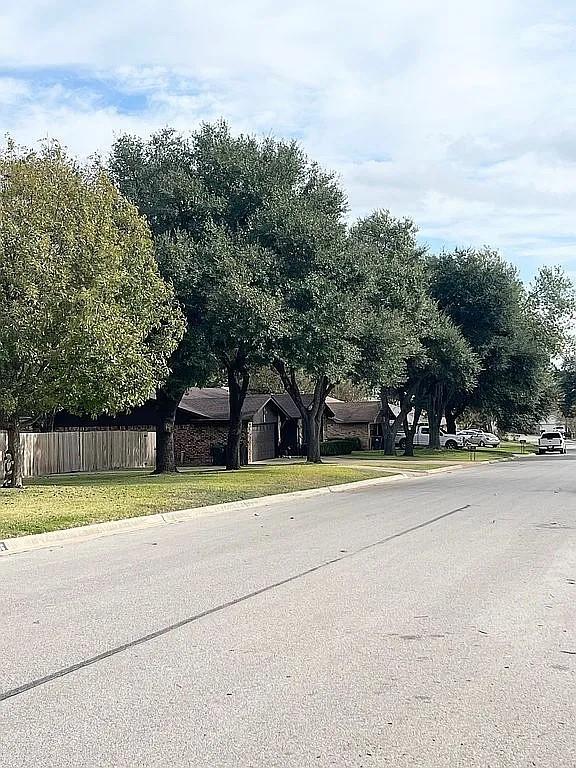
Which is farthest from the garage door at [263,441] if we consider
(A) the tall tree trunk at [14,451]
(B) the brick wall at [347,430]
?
(A) the tall tree trunk at [14,451]

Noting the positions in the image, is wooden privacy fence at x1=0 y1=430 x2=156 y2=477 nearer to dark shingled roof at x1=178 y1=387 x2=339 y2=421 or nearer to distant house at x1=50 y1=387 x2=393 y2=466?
distant house at x1=50 y1=387 x2=393 y2=466

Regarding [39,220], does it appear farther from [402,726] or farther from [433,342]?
[433,342]

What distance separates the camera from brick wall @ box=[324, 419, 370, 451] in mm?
71625

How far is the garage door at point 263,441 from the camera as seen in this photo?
166 feet

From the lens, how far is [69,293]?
2284cm

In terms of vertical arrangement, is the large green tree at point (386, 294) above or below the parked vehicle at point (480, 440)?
above

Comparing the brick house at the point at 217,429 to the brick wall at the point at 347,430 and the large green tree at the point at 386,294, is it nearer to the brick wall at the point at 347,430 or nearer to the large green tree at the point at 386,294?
the large green tree at the point at 386,294

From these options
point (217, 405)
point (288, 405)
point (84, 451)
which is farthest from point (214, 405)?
point (84, 451)

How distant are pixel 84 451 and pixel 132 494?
54.8 feet

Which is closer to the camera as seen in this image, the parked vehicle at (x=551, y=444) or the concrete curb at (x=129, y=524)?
the concrete curb at (x=129, y=524)

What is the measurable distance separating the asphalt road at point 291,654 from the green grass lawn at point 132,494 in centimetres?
300

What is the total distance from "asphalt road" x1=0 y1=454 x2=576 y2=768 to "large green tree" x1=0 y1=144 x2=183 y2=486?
937 centimetres

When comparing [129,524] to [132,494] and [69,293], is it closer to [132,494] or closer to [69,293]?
Answer: [132,494]

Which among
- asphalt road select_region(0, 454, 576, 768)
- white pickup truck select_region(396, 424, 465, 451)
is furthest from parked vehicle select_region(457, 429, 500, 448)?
asphalt road select_region(0, 454, 576, 768)
